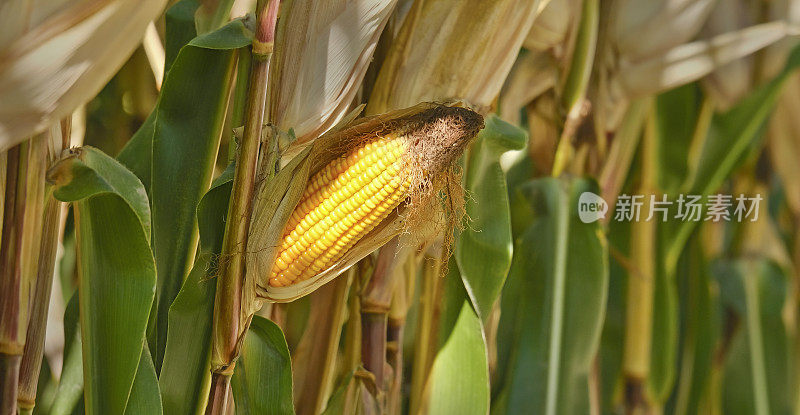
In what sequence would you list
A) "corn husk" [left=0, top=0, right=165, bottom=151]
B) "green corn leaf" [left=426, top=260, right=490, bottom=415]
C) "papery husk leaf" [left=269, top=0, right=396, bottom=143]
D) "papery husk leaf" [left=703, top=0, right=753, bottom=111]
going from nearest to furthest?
"corn husk" [left=0, top=0, right=165, bottom=151] < "papery husk leaf" [left=269, top=0, right=396, bottom=143] < "green corn leaf" [left=426, top=260, right=490, bottom=415] < "papery husk leaf" [left=703, top=0, right=753, bottom=111]

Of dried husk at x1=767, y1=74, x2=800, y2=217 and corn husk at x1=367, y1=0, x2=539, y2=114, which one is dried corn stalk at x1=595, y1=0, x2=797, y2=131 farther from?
corn husk at x1=367, y1=0, x2=539, y2=114

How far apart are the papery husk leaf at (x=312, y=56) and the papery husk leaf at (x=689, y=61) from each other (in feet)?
1.18

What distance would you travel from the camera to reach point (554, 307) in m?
0.68

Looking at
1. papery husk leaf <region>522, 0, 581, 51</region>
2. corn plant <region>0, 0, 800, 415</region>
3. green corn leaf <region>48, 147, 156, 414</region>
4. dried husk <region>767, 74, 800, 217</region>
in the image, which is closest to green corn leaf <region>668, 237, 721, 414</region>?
corn plant <region>0, 0, 800, 415</region>

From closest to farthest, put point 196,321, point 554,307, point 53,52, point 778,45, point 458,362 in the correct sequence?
point 53,52
point 196,321
point 458,362
point 554,307
point 778,45

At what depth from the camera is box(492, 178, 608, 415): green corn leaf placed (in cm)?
68

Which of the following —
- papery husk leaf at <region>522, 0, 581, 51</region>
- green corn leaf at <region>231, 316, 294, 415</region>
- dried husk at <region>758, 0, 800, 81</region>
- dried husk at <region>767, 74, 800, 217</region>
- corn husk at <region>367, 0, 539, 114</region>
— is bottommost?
green corn leaf at <region>231, 316, 294, 415</region>

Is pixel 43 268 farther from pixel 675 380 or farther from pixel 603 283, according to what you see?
pixel 675 380

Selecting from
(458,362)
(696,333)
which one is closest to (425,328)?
(458,362)

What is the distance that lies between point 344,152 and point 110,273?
15cm

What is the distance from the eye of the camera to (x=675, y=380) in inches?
34.4

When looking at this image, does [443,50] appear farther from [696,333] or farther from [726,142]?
[696,333]

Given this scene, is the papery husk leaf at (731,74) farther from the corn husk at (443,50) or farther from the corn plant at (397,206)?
the corn husk at (443,50)

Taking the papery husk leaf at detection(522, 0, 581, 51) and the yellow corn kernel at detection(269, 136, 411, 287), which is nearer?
the yellow corn kernel at detection(269, 136, 411, 287)
